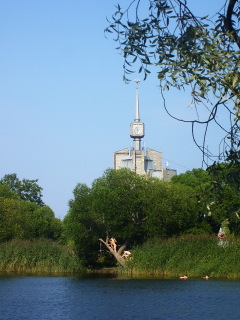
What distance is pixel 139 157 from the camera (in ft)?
365

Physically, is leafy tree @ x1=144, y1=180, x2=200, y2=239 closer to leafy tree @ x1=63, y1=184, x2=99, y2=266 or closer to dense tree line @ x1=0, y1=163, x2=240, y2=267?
dense tree line @ x1=0, y1=163, x2=240, y2=267

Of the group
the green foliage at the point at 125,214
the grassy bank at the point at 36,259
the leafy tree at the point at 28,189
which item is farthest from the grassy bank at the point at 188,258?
the leafy tree at the point at 28,189

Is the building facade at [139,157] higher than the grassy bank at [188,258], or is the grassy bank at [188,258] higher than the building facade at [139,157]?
the building facade at [139,157]

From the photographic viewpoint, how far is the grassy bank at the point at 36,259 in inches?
1483

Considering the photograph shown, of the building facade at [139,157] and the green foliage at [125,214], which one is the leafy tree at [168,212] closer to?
the green foliage at [125,214]

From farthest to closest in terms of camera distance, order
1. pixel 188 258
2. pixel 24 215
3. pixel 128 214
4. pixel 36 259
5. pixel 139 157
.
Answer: pixel 139 157
pixel 24 215
pixel 128 214
pixel 36 259
pixel 188 258

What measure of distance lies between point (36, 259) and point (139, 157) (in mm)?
73964

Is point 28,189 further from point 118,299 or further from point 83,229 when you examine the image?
point 118,299

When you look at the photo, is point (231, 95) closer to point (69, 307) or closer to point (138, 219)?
point (69, 307)

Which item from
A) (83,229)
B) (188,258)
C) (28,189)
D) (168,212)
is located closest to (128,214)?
(168,212)

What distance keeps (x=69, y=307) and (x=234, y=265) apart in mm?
10930

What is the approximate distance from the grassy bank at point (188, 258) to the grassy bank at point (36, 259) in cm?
479

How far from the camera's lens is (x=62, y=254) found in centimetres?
3794

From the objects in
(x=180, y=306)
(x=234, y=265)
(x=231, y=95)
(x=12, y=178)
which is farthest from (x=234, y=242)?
(x=12, y=178)
